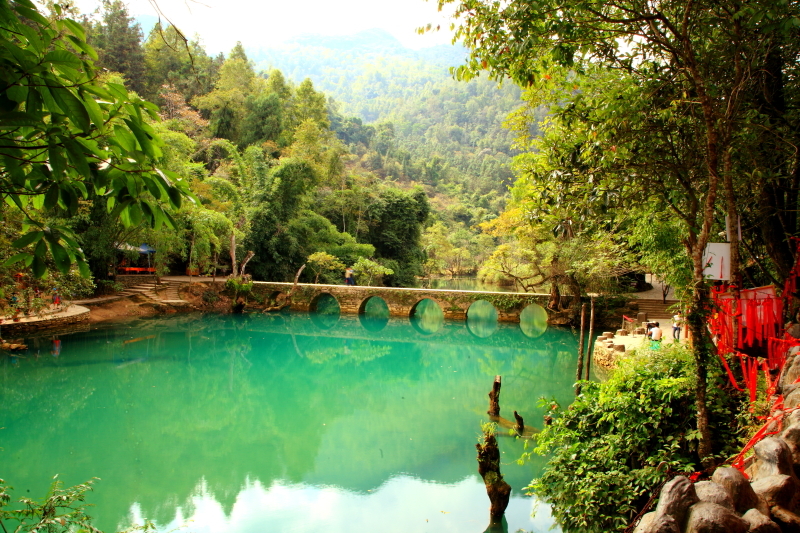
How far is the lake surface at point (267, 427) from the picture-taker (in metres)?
Result: 5.57

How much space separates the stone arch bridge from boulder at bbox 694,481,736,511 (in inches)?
576

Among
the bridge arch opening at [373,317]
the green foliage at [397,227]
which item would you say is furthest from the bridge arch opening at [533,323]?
the green foliage at [397,227]

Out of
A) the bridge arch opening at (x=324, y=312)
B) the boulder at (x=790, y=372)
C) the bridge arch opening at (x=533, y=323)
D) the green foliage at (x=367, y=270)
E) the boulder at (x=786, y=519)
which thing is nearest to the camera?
the boulder at (x=786, y=519)

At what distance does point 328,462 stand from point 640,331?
8947 mm

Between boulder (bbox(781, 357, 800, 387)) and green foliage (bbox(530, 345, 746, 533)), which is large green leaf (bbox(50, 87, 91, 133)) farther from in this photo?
boulder (bbox(781, 357, 800, 387))

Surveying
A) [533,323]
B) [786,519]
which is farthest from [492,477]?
[533,323]

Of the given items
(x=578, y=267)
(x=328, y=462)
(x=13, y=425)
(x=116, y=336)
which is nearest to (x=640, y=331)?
(x=578, y=267)

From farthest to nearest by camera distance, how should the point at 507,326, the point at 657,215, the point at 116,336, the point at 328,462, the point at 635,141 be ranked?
the point at 507,326, the point at 116,336, the point at 328,462, the point at 657,215, the point at 635,141

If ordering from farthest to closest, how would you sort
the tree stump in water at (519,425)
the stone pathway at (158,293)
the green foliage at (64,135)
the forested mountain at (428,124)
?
the forested mountain at (428,124) → the stone pathway at (158,293) → the tree stump in water at (519,425) → the green foliage at (64,135)

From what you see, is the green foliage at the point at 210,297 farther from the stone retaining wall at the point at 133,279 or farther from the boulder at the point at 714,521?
the boulder at the point at 714,521

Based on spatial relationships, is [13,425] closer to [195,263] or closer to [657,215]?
[657,215]

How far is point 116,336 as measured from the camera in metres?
13.2

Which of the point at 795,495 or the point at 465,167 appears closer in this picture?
the point at 795,495

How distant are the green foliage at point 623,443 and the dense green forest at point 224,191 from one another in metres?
3.11
